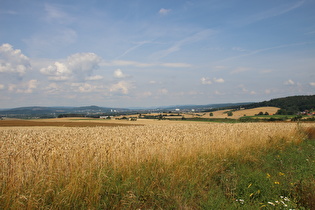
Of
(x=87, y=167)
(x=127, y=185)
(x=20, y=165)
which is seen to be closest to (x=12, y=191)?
(x=20, y=165)

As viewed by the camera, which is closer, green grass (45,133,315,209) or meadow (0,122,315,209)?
meadow (0,122,315,209)

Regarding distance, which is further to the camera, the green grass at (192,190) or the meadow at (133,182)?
the green grass at (192,190)

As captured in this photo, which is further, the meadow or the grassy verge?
the grassy verge

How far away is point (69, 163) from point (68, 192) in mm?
1413

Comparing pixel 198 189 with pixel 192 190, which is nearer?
pixel 192 190

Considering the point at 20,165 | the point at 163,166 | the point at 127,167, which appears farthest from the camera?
the point at 163,166

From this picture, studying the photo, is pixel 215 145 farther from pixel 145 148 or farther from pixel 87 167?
pixel 87 167

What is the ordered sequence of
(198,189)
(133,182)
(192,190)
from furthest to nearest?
(198,189)
(192,190)
(133,182)

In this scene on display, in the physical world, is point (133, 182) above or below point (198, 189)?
above

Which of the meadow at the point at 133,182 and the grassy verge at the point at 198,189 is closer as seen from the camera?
the meadow at the point at 133,182

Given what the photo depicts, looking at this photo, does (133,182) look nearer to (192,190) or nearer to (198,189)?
(192,190)

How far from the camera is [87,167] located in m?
5.30

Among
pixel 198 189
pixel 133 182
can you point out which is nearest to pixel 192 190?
pixel 198 189

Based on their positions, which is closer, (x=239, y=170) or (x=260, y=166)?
(x=239, y=170)
